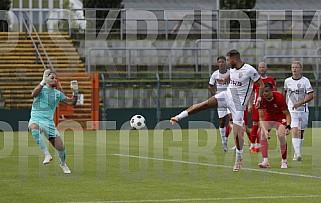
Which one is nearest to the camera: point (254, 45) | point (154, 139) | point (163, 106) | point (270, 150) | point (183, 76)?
point (270, 150)

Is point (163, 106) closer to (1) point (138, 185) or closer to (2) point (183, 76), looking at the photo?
(2) point (183, 76)

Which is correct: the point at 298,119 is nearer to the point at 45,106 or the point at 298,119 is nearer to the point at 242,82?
the point at 242,82

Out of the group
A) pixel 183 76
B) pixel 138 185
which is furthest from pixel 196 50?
pixel 138 185

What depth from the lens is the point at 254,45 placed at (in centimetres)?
4200

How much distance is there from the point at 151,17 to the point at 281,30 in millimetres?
6664

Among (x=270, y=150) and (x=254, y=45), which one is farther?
(x=254, y=45)

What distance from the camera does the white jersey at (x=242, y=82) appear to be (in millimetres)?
16641

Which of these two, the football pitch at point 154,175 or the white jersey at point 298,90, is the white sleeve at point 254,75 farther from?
the white jersey at point 298,90

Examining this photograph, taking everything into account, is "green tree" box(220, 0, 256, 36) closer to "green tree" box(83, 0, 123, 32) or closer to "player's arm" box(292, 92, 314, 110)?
"green tree" box(83, 0, 123, 32)

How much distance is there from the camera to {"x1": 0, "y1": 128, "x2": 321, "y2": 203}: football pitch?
12648 mm

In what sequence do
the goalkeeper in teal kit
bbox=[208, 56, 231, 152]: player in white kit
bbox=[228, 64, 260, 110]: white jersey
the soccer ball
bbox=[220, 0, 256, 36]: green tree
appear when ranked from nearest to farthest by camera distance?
the goalkeeper in teal kit → bbox=[228, 64, 260, 110]: white jersey → bbox=[208, 56, 231, 152]: player in white kit → the soccer ball → bbox=[220, 0, 256, 36]: green tree

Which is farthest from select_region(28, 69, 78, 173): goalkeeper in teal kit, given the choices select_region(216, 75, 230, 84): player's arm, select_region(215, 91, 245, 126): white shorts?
select_region(216, 75, 230, 84): player's arm

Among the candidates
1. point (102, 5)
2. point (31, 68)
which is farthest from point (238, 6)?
point (31, 68)

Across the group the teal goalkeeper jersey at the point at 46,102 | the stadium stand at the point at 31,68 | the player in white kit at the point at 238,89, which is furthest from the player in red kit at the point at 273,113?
the stadium stand at the point at 31,68
